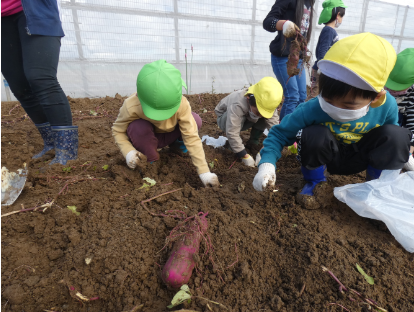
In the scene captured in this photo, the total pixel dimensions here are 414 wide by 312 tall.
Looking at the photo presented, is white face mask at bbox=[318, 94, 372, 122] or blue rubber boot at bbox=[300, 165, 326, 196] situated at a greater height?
white face mask at bbox=[318, 94, 372, 122]

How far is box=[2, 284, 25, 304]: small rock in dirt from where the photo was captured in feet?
3.65

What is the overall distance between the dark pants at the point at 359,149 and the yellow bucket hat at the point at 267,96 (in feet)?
2.59

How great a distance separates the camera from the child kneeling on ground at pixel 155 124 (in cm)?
176

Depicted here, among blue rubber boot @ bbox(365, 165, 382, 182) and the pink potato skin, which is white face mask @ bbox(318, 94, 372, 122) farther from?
the pink potato skin

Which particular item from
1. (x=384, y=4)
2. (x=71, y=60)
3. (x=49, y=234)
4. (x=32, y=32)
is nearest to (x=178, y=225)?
(x=49, y=234)

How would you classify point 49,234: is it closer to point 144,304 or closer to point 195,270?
point 144,304

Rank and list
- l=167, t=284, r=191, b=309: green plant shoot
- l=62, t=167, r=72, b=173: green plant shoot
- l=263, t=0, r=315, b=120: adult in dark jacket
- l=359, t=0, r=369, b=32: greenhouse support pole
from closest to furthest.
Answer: l=167, t=284, r=191, b=309: green plant shoot → l=62, t=167, r=72, b=173: green plant shoot → l=263, t=0, r=315, b=120: adult in dark jacket → l=359, t=0, r=369, b=32: greenhouse support pole

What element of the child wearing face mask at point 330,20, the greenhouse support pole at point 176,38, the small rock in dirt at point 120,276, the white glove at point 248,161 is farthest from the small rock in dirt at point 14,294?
the greenhouse support pole at point 176,38

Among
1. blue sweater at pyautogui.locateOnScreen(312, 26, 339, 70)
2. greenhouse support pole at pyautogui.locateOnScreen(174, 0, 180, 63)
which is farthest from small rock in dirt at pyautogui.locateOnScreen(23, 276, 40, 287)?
greenhouse support pole at pyautogui.locateOnScreen(174, 0, 180, 63)

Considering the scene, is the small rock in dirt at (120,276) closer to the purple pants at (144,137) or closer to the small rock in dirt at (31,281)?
the small rock in dirt at (31,281)

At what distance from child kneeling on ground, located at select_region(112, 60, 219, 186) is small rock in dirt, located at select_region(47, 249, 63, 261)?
0.83 metres

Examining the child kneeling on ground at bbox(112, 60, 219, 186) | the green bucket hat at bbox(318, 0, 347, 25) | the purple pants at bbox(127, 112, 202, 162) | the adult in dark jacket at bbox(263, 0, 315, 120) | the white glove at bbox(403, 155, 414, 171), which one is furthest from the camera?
the green bucket hat at bbox(318, 0, 347, 25)

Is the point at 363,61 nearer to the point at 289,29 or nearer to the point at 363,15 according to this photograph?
the point at 289,29

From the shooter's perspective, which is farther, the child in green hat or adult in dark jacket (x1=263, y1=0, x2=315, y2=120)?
adult in dark jacket (x1=263, y1=0, x2=315, y2=120)
